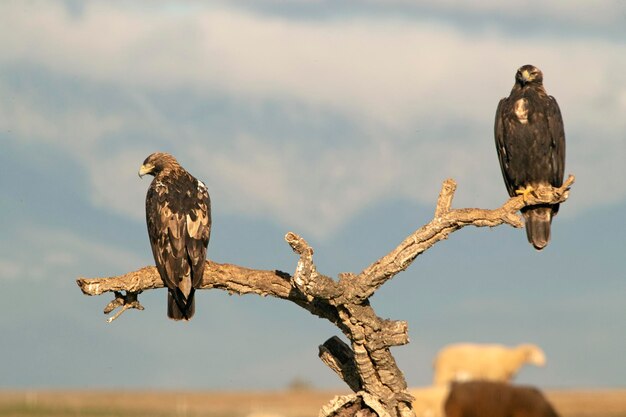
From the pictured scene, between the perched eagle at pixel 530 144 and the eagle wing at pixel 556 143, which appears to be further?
the eagle wing at pixel 556 143

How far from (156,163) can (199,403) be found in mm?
27945

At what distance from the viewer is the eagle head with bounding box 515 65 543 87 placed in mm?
16625

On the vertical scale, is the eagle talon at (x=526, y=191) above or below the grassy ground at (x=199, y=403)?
below

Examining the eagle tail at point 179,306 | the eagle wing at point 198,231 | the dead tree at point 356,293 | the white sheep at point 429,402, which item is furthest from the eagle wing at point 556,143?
the white sheep at point 429,402

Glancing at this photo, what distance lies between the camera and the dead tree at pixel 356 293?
480 inches

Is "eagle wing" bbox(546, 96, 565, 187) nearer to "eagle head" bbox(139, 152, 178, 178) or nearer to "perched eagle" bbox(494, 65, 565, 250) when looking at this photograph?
"perched eagle" bbox(494, 65, 565, 250)

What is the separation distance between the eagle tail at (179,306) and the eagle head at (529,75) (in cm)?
644

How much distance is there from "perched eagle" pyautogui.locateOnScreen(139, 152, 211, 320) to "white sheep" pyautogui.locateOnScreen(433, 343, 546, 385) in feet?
69.2

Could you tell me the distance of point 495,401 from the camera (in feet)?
79.2

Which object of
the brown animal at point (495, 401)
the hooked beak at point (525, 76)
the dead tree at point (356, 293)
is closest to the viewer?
the dead tree at point (356, 293)

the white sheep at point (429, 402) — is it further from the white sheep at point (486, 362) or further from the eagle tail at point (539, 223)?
the eagle tail at point (539, 223)

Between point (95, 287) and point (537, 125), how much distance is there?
710cm

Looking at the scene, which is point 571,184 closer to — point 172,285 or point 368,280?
point 368,280

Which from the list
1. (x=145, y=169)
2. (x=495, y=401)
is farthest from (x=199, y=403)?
(x=145, y=169)
